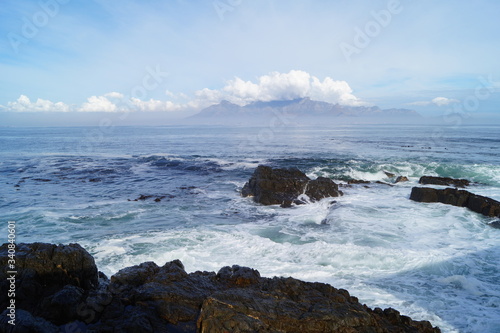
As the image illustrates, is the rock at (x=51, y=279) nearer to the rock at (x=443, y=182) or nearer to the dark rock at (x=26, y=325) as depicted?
the dark rock at (x=26, y=325)

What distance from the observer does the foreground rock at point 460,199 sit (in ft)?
59.1

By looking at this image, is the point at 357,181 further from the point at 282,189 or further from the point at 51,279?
the point at 51,279

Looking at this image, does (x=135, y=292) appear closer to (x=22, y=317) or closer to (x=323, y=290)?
(x=22, y=317)

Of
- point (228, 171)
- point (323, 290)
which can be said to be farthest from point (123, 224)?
point (228, 171)

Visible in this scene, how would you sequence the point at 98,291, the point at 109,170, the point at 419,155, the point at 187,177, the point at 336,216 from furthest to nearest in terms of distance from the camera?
the point at 419,155, the point at 109,170, the point at 187,177, the point at 336,216, the point at 98,291

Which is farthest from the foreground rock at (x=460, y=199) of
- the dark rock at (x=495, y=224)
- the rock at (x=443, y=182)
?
the rock at (x=443, y=182)

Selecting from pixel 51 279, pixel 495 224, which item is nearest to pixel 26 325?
pixel 51 279

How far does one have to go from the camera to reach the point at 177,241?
1429 cm

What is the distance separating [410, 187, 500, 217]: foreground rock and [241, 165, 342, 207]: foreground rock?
223 inches

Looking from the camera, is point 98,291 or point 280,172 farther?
point 280,172

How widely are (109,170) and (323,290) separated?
3219 centimetres

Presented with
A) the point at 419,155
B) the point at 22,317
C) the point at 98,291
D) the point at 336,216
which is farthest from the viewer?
the point at 419,155

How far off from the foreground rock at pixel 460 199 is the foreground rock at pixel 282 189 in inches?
223

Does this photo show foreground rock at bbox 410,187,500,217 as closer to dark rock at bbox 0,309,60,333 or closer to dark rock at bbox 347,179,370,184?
dark rock at bbox 347,179,370,184
